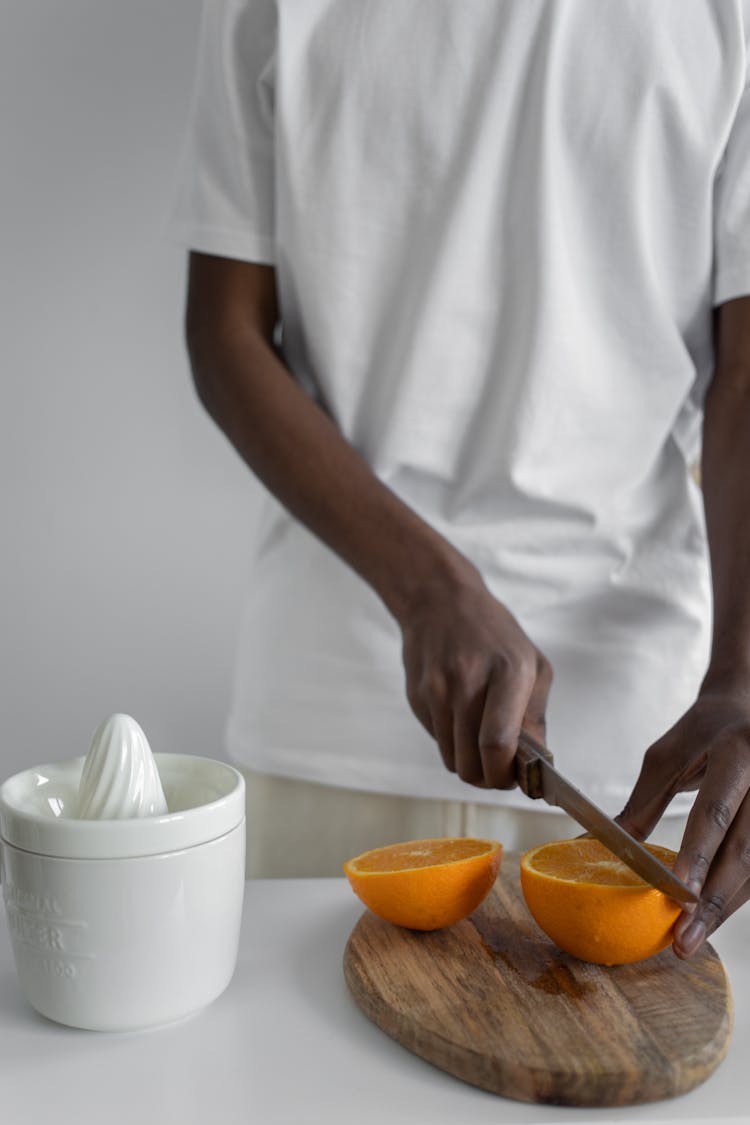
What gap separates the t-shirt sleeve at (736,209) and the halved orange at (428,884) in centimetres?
54

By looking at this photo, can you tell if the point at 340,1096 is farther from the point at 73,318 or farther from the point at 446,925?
the point at 73,318

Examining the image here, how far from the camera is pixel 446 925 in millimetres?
753

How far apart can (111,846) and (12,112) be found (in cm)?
95

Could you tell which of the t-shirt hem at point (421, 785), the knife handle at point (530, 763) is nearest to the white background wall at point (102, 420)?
the t-shirt hem at point (421, 785)

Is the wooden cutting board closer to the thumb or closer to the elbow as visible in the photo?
the thumb

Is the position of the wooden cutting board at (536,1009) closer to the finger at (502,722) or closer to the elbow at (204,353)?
the finger at (502,722)

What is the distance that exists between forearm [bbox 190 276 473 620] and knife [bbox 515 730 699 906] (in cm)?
17

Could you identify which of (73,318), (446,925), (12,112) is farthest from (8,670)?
(446,925)

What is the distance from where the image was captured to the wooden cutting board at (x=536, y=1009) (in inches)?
23.4

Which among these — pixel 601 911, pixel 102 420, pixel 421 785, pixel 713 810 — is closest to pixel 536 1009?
pixel 601 911

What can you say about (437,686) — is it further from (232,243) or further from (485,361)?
(232,243)

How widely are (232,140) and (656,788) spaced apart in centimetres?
67

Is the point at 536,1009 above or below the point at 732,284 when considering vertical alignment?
below

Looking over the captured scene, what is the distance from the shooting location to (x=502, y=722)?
79cm
